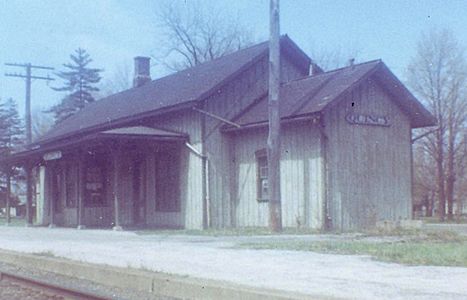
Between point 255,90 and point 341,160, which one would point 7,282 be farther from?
point 255,90

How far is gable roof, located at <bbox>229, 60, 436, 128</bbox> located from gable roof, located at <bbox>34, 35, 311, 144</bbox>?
4.54 ft

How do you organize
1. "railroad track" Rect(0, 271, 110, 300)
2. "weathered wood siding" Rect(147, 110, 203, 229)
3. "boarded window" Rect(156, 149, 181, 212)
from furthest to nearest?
"boarded window" Rect(156, 149, 181, 212) → "weathered wood siding" Rect(147, 110, 203, 229) → "railroad track" Rect(0, 271, 110, 300)

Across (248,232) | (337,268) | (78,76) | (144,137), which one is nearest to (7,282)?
(337,268)

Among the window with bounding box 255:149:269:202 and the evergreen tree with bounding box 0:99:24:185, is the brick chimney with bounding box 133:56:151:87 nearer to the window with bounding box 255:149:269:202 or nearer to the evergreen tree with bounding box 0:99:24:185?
the window with bounding box 255:149:269:202

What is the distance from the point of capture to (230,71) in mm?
22188

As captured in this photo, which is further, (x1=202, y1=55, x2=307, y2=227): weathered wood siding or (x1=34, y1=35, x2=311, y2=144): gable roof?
(x1=34, y1=35, x2=311, y2=144): gable roof

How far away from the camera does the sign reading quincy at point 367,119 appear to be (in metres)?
20.1

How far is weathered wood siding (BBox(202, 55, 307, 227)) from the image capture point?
2150 centimetres

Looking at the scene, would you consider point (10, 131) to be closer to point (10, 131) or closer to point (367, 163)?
point (10, 131)

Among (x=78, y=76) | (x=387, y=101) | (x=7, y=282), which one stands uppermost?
(x=78, y=76)

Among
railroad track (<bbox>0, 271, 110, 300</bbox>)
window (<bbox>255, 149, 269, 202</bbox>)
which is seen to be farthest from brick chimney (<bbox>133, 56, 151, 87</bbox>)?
railroad track (<bbox>0, 271, 110, 300</bbox>)

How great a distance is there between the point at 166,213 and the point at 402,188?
24.9 ft

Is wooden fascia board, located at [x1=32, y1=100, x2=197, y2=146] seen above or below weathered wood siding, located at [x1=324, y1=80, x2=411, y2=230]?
above

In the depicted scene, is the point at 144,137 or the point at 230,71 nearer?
the point at 144,137
